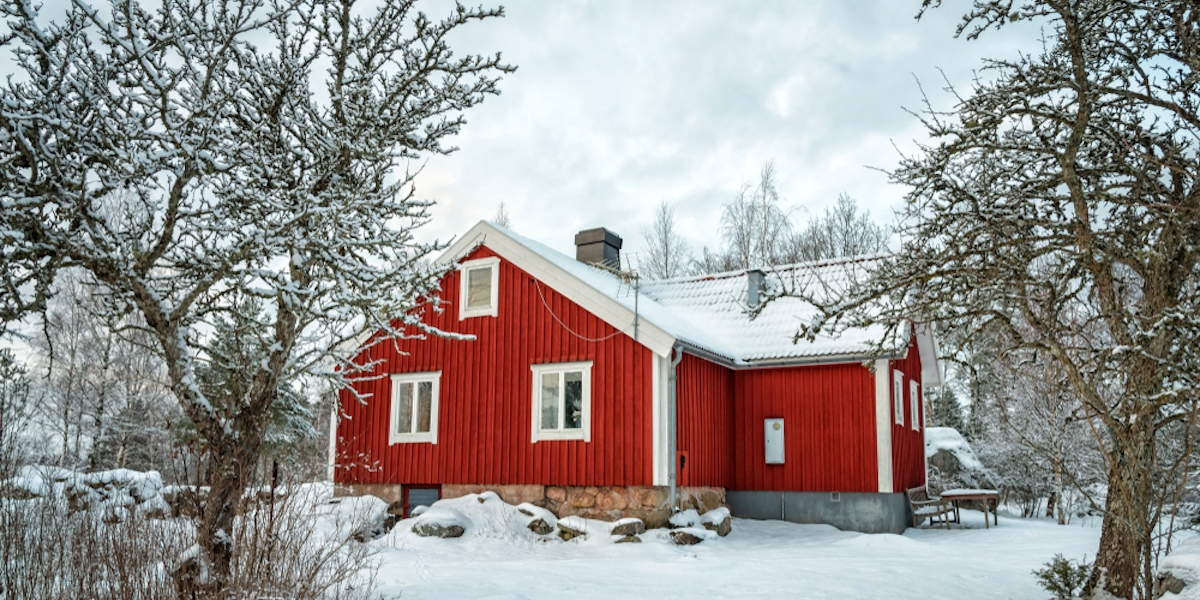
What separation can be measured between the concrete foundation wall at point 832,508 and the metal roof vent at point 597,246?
20.4 feet

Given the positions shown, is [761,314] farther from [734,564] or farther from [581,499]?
[734,564]

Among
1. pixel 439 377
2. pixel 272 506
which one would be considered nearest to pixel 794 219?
pixel 439 377

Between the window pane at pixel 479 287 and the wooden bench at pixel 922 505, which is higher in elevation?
the window pane at pixel 479 287

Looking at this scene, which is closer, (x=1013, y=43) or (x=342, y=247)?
(x=342, y=247)

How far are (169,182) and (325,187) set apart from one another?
3.85 feet

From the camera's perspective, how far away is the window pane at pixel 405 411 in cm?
1702

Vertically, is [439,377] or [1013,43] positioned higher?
[1013,43]

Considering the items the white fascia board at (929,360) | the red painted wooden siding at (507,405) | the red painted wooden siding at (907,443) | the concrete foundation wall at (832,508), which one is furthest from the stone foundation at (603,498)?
the white fascia board at (929,360)

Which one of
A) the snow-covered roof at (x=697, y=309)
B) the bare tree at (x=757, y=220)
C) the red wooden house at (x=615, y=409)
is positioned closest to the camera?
the red wooden house at (x=615, y=409)

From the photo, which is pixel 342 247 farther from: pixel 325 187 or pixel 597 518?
pixel 597 518

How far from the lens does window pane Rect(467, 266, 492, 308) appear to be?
16.7 metres

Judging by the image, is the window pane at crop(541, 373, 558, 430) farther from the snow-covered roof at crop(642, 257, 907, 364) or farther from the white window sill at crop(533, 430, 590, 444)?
the snow-covered roof at crop(642, 257, 907, 364)

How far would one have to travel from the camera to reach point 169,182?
673 cm

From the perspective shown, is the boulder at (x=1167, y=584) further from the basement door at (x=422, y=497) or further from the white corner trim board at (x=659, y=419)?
the basement door at (x=422, y=497)
